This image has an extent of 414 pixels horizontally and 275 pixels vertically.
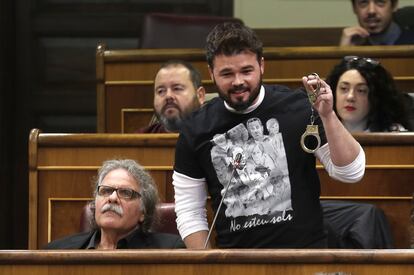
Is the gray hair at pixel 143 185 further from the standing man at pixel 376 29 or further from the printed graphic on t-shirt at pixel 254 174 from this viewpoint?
the standing man at pixel 376 29

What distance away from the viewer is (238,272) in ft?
6.21

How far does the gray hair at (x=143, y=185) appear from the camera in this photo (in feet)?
8.43

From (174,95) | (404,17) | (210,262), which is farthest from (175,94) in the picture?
(210,262)

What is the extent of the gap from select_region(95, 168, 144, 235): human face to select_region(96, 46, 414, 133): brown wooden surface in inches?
41.7

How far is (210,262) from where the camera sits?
190cm

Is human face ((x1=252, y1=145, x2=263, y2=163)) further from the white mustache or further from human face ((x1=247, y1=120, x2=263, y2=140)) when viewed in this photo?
the white mustache

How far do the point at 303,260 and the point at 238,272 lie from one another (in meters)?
0.10

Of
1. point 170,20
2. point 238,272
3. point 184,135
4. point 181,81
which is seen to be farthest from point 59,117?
point 238,272

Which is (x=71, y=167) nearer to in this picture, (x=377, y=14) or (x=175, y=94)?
(x=175, y=94)

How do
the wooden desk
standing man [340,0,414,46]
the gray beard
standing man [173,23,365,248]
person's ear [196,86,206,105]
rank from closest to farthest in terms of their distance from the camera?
the wooden desk
standing man [173,23,365,248]
the gray beard
person's ear [196,86,206,105]
standing man [340,0,414,46]

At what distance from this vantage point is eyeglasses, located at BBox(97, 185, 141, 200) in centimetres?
254

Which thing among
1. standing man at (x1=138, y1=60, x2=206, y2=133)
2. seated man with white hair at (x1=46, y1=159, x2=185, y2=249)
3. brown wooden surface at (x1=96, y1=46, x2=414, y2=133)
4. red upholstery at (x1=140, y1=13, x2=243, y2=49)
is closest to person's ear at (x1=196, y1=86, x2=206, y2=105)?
standing man at (x1=138, y1=60, x2=206, y2=133)

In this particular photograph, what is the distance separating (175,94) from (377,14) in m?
0.77

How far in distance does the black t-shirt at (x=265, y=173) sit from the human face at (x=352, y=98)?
74 centimetres
